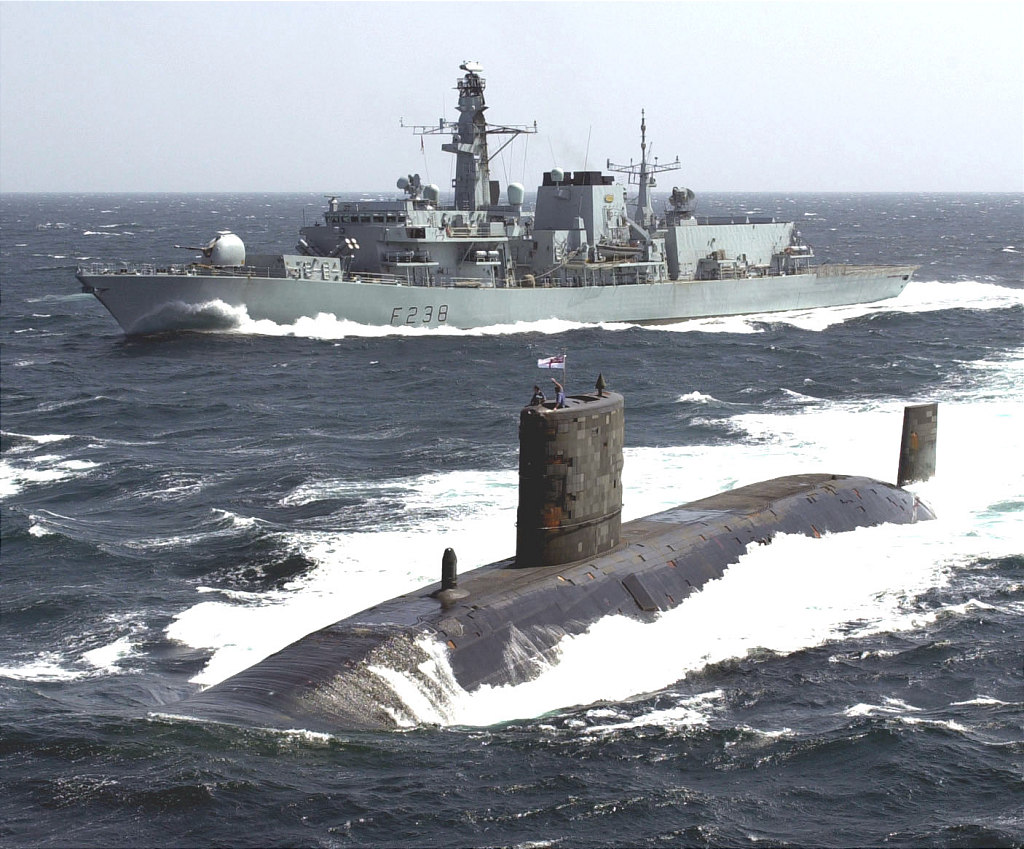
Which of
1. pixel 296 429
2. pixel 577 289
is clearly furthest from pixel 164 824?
pixel 577 289

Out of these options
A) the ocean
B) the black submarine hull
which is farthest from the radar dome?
the black submarine hull

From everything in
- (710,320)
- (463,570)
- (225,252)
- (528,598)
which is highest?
(225,252)

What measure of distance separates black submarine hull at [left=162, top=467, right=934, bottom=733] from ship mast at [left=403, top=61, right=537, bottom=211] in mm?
52332

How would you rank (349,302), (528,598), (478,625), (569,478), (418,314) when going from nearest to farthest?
(478,625), (528,598), (569,478), (349,302), (418,314)

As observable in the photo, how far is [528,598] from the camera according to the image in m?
21.8

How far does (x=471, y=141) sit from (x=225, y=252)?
62.7 feet

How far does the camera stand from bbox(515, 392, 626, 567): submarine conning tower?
21766mm

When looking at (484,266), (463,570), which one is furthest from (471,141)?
(463,570)

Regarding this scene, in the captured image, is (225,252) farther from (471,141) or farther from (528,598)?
(528,598)

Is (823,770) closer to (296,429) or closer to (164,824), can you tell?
(164,824)

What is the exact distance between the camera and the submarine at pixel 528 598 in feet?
61.4

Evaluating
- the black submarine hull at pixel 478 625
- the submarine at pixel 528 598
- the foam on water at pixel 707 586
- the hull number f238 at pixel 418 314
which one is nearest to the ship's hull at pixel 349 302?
the hull number f238 at pixel 418 314

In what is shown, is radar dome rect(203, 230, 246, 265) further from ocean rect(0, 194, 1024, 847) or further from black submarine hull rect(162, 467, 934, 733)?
black submarine hull rect(162, 467, 934, 733)

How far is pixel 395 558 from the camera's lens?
2941cm
